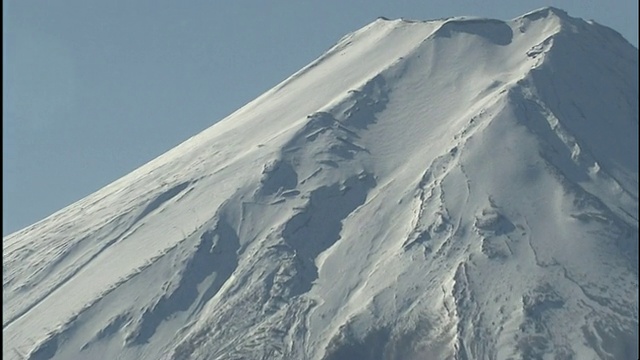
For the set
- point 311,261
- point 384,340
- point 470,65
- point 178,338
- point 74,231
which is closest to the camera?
point 384,340

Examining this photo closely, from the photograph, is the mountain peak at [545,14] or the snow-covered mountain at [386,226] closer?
the snow-covered mountain at [386,226]

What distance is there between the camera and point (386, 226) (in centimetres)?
14138

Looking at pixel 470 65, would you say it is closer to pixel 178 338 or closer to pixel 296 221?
pixel 296 221

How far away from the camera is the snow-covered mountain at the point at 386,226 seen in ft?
409

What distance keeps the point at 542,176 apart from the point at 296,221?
90.1 ft

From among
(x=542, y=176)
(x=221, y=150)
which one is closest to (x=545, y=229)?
(x=542, y=176)

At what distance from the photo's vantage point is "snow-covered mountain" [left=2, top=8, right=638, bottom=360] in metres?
125

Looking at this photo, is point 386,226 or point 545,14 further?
point 545,14

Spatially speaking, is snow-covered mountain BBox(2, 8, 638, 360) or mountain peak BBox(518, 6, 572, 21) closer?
snow-covered mountain BBox(2, 8, 638, 360)

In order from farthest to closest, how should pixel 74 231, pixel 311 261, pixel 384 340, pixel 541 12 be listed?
pixel 541 12 → pixel 74 231 → pixel 311 261 → pixel 384 340

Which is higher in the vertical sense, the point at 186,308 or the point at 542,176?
the point at 186,308

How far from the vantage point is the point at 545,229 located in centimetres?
13562

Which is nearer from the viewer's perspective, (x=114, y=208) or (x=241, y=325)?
(x=241, y=325)

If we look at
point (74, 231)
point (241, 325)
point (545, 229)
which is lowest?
point (545, 229)
